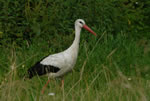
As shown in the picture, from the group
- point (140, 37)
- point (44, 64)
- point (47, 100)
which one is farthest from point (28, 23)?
point (47, 100)

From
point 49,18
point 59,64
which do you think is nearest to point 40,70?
point 59,64

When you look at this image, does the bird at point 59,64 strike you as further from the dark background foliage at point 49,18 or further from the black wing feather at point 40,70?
the dark background foliage at point 49,18

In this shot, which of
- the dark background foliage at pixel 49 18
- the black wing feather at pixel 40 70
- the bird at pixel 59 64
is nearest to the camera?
the bird at pixel 59 64

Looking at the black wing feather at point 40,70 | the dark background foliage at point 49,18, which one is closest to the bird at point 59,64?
the black wing feather at point 40,70

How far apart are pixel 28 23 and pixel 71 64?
7.07ft

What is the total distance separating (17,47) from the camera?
22.1 ft

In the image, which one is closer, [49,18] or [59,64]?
[59,64]

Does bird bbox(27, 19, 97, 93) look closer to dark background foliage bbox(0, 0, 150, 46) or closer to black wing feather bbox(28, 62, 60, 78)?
black wing feather bbox(28, 62, 60, 78)

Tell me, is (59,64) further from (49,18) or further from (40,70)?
(49,18)

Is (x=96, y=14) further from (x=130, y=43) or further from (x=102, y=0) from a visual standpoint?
(x=130, y=43)

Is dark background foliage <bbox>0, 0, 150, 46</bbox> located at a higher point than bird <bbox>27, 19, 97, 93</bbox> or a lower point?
higher

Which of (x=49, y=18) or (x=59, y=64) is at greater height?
(x=49, y=18)

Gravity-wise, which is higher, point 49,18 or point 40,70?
point 49,18

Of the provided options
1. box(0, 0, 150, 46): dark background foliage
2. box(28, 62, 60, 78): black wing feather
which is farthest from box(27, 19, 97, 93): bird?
box(0, 0, 150, 46): dark background foliage
